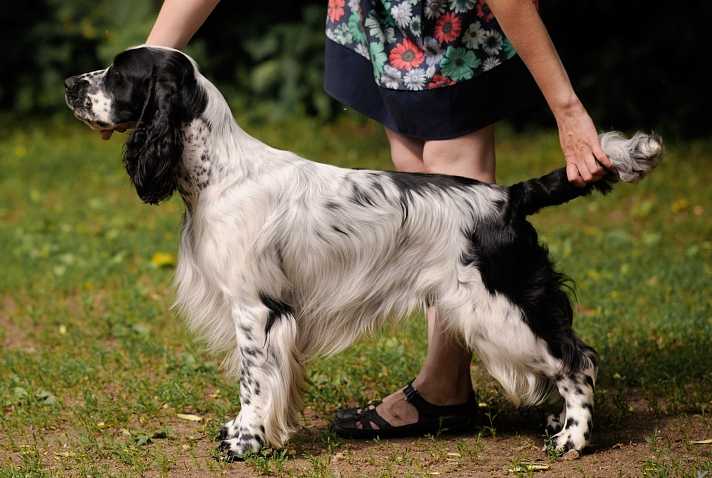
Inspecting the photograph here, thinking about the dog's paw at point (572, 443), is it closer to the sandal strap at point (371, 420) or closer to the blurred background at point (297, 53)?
the sandal strap at point (371, 420)

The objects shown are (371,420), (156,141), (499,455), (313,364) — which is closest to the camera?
(156,141)

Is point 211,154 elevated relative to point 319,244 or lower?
elevated

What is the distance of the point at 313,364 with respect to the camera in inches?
217

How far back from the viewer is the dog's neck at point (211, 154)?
13.6 feet

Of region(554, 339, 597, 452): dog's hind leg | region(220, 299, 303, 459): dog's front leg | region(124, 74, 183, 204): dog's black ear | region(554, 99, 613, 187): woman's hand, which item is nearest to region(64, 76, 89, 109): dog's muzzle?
region(124, 74, 183, 204): dog's black ear

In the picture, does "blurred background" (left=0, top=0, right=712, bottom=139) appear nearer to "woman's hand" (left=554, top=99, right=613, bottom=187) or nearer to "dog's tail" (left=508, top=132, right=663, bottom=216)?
"dog's tail" (left=508, top=132, right=663, bottom=216)

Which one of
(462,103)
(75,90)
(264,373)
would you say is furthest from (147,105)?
(462,103)

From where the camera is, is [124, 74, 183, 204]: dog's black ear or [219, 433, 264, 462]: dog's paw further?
[219, 433, 264, 462]: dog's paw

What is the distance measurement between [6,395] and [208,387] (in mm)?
942

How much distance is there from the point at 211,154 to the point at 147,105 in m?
0.30

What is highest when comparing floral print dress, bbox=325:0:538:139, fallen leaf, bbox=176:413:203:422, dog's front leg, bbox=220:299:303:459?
floral print dress, bbox=325:0:538:139

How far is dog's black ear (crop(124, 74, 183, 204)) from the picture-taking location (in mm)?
4012

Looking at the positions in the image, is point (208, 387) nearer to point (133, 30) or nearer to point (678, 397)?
point (678, 397)

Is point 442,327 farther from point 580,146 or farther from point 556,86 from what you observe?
point 556,86
